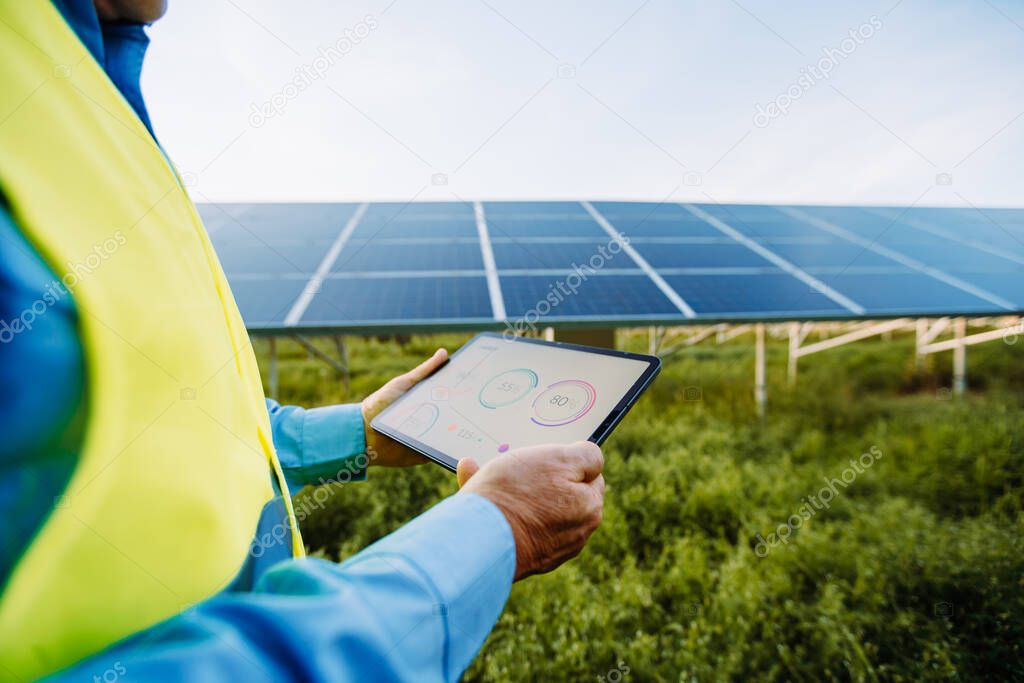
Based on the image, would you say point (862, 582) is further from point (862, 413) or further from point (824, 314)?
point (862, 413)

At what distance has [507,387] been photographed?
4.65 ft

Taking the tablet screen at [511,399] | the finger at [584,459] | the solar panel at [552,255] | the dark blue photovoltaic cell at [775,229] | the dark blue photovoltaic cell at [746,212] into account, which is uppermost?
the dark blue photovoltaic cell at [746,212]

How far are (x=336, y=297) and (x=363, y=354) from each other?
5.00 metres

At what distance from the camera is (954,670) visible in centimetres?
228

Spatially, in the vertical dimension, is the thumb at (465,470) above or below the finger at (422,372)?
below

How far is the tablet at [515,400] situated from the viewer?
1.19 meters

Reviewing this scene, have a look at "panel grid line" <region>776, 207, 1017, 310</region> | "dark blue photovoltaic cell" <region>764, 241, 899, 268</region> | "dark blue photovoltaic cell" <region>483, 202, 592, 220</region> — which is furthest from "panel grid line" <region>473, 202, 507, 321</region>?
"panel grid line" <region>776, 207, 1017, 310</region>

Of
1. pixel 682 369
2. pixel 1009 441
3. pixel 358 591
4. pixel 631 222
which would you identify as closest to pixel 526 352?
pixel 358 591

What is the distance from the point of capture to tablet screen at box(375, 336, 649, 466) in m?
1.21

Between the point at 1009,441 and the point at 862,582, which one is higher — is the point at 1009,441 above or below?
above

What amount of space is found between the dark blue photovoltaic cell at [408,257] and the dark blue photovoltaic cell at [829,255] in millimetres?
3265

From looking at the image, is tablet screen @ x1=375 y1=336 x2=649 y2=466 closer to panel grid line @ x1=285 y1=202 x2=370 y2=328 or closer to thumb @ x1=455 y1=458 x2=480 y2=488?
thumb @ x1=455 y1=458 x2=480 y2=488

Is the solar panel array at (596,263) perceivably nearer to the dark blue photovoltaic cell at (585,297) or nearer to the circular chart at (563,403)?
the dark blue photovoltaic cell at (585,297)

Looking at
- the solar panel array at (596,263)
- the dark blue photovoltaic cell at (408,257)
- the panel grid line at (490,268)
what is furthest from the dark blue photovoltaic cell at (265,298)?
the panel grid line at (490,268)
